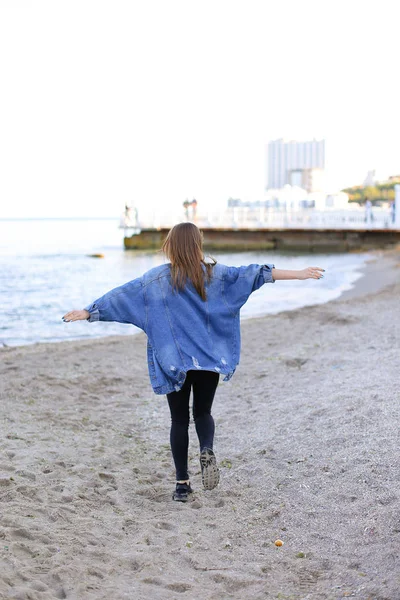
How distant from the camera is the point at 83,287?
23828 mm

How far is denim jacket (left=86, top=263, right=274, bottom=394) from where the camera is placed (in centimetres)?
409

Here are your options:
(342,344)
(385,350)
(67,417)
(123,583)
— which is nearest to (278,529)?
(123,583)


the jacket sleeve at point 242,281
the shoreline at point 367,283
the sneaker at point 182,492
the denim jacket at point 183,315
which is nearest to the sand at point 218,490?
the sneaker at point 182,492

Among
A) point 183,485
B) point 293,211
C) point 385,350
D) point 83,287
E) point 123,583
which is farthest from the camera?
point 293,211

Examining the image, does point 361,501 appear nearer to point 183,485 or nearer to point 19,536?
point 183,485

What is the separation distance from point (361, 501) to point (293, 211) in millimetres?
41834

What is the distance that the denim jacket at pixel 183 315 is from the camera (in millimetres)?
4086

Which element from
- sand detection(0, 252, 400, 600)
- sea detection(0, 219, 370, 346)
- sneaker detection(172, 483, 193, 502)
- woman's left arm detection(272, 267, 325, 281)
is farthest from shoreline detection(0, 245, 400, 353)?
woman's left arm detection(272, 267, 325, 281)

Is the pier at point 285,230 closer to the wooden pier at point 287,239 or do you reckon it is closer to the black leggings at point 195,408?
the wooden pier at point 287,239

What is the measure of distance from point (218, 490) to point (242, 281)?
4.58ft

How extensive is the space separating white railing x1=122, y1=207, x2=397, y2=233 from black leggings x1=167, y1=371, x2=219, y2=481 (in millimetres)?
37582

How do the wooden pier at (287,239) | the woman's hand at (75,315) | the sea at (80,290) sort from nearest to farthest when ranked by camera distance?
the woman's hand at (75,315) → the sea at (80,290) → the wooden pier at (287,239)

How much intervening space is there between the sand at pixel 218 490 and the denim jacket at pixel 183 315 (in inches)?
33.6

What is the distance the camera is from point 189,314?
413 cm
